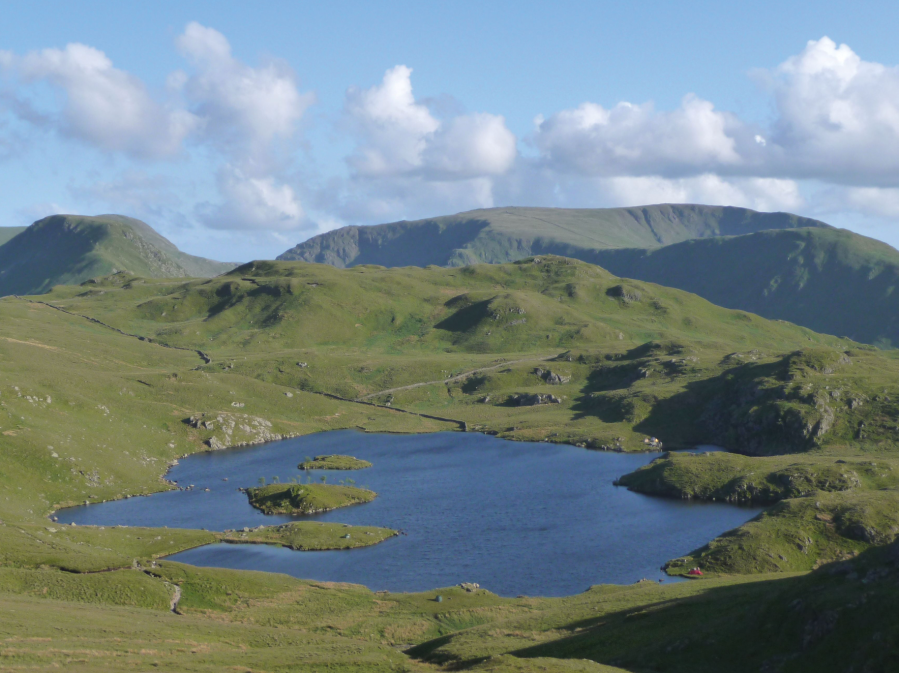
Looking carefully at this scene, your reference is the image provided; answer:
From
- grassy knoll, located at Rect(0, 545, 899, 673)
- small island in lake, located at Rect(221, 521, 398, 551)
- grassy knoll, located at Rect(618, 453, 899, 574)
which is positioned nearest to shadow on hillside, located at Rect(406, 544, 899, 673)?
grassy knoll, located at Rect(0, 545, 899, 673)

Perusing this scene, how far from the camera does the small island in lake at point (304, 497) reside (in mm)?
139625

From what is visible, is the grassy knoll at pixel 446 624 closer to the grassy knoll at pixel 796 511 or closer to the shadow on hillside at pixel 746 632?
the shadow on hillside at pixel 746 632

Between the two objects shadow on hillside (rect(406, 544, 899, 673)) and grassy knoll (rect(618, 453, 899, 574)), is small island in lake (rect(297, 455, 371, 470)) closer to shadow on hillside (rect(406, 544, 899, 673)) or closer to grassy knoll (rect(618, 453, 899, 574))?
grassy knoll (rect(618, 453, 899, 574))

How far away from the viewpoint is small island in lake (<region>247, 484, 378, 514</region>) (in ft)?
458

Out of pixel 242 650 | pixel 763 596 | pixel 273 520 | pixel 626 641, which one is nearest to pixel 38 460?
pixel 273 520

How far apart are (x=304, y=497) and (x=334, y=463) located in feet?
110

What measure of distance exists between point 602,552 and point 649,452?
87.7 meters

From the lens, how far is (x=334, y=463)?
17525 centimetres

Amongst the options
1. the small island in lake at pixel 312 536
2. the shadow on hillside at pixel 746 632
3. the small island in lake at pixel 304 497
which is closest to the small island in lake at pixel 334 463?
the small island in lake at pixel 304 497

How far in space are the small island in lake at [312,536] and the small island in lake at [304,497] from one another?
43.4 ft

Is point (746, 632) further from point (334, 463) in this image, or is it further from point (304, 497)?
point (334, 463)

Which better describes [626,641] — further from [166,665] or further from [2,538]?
[2,538]

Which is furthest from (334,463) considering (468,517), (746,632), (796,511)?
(746,632)

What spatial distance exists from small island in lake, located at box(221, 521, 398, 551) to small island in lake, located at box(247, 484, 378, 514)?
43.4ft
